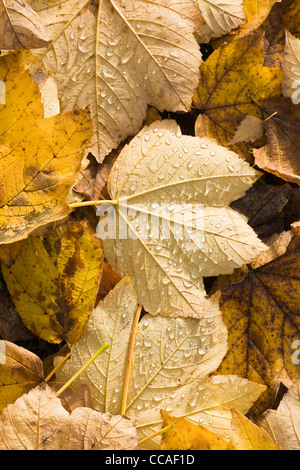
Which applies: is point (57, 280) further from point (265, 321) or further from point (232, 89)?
point (232, 89)

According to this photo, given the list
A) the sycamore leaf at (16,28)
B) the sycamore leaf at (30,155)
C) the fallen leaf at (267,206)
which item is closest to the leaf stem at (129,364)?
the sycamore leaf at (30,155)

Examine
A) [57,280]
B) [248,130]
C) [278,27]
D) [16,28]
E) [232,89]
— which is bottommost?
[57,280]

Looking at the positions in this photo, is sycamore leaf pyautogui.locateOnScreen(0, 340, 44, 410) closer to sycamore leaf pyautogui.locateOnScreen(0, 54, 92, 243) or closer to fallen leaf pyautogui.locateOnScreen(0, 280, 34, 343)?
fallen leaf pyautogui.locateOnScreen(0, 280, 34, 343)

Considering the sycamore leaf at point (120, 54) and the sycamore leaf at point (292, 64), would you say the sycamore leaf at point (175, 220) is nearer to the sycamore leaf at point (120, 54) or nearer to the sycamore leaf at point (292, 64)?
the sycamore leaf at point (120, 54)

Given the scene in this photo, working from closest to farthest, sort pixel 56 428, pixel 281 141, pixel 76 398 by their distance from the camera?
pixel 56 428 → pixel 76 398 → pixel 281 141

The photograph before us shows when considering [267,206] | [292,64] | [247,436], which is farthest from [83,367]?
[292,64]
